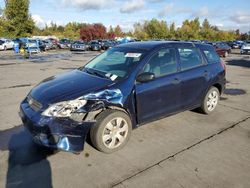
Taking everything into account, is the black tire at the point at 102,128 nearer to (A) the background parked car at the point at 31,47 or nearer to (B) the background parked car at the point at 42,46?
(A) the background parked car at the point at 31,47

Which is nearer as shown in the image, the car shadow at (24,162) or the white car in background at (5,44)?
the car shadow at (24,162)

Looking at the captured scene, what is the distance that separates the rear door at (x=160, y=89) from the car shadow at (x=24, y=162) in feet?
5.44

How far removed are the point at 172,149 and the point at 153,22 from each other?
71272mm

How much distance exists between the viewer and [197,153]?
406 cm

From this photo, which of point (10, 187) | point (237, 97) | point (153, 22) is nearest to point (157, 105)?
point (10, 187)

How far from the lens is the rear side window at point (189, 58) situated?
508 centimetres

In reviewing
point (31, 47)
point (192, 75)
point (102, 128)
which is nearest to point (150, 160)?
point (102, 128)

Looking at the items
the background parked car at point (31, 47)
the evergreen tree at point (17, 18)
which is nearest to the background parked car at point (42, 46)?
the background parked car at point (31, 47)

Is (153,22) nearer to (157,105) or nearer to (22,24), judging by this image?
(22,24)

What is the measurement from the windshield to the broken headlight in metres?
0.84

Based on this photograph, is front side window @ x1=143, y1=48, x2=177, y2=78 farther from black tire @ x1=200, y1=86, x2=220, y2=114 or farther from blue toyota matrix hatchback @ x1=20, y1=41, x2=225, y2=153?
black tire @ x1=200, y1=86, x2=220, y2=114

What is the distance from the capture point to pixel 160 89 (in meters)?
4.50

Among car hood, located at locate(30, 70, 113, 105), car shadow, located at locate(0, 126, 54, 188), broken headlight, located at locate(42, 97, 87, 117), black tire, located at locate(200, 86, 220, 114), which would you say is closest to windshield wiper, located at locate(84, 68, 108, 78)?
car hood, located at locate(30, 70, 113, 105)

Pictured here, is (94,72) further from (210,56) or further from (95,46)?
(95,46)
